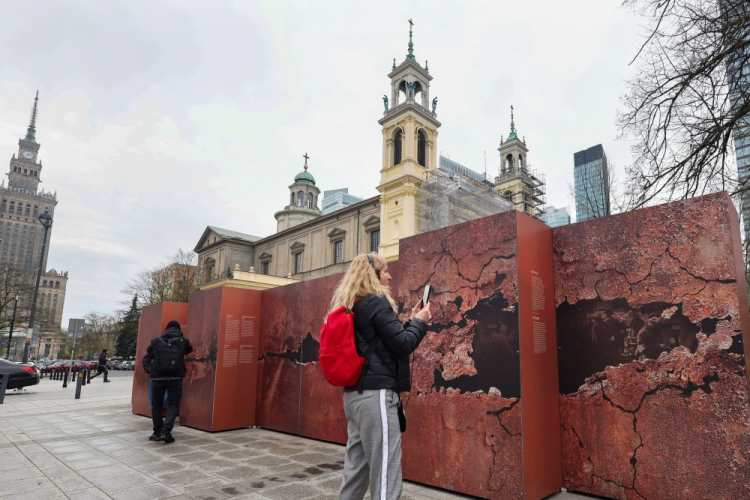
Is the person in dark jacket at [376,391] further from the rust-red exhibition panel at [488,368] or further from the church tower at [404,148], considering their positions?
the church tower at [404,148]

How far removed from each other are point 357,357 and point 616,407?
9.66 ft

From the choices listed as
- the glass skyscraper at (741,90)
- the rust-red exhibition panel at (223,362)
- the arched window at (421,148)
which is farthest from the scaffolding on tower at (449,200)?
the glass skyscraper at (741,90)

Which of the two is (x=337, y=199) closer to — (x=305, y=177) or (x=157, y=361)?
(x=305, y=177)

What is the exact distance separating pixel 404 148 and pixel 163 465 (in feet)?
109

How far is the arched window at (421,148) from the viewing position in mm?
37500

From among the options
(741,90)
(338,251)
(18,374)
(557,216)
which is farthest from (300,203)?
(741,90)

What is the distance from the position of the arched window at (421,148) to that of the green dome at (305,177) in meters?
28.9

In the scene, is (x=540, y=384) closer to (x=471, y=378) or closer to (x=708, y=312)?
(x=471, y=378)

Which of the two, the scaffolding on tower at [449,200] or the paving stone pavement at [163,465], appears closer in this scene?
the paving stone pavement at [163,465]

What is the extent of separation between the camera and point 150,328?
10719 mm

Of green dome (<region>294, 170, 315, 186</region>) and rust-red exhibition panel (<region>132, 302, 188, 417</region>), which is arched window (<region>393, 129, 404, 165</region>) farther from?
rust-red exhibition panel (<region>132, 302, 188, 417</region>)

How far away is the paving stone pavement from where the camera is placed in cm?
455

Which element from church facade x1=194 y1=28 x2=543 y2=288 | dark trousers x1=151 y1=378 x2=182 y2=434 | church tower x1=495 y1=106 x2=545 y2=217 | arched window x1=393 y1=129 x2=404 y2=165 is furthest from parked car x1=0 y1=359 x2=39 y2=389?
church tower x1=495 y1=106 x2=545 y2=217

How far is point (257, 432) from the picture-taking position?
26.4ft
